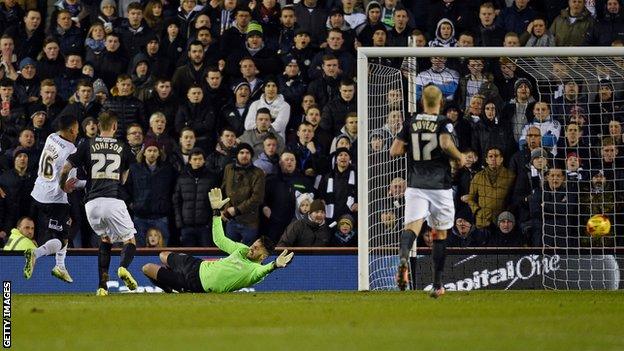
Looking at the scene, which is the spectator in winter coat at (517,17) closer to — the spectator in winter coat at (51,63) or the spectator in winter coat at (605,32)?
the spectator in winter coat at (605,32)

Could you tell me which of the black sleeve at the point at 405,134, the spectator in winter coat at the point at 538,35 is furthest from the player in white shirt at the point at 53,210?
the spectator in winter coat at the point at 538,35

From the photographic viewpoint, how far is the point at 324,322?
12.4 meters

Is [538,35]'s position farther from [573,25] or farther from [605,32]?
[605,32]

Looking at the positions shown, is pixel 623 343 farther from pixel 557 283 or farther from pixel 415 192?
pixel 557 283

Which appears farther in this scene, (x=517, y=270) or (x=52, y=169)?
(x=517, y=270)

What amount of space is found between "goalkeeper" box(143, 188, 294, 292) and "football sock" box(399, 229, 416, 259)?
200 cm

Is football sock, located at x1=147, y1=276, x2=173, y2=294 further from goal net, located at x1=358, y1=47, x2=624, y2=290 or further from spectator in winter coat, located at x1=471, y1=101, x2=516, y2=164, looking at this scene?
spectator in winter coat, located at x1=471, y1=101, x2=516, y2=164

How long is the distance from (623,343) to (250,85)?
10.8 metres

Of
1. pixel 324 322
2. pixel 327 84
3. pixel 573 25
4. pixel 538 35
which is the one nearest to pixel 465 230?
pixel 327 84

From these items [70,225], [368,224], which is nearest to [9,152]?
[70,225]

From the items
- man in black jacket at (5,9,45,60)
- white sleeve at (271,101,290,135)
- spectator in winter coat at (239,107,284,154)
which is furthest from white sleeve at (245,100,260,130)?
man in black jacket at (5,9,45,60)

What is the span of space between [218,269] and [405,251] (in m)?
2.91

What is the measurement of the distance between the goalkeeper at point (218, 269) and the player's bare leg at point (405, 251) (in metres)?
1.93

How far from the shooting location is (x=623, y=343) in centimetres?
1065
